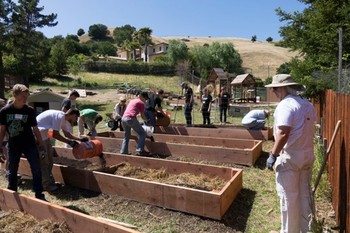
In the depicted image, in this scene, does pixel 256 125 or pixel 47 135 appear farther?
pixel 256 125

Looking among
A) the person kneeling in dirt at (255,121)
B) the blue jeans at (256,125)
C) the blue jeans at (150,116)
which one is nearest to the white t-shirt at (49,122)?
the blue jeans at (150,116)

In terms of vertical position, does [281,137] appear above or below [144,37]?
below

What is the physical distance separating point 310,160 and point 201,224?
61.2 inches

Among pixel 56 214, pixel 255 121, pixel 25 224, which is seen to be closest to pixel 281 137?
pixel 56 214

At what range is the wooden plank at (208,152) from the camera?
6.86 meters

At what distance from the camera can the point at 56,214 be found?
Result: 4031 mm

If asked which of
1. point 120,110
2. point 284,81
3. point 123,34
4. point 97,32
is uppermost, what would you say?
point 97,32

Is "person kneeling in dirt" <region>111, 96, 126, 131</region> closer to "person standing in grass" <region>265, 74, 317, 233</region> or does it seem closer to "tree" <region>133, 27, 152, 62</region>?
"person standing in grass" <region>265, 74, 317, 233</region>

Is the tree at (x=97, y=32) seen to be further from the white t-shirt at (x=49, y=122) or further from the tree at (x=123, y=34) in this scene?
the white t-shirt at (x=49, y=122)

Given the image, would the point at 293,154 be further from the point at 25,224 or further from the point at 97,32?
the point at 97,32

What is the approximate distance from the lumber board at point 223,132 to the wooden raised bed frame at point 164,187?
3866mm

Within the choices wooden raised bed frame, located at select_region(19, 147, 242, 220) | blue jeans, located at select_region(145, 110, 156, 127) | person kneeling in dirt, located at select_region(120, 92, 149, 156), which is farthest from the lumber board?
wooden raised bed frame, located at select_region(19, 147, 242, 220)

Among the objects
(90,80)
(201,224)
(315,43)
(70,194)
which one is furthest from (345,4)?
(90,80)

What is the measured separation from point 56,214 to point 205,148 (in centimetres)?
387
